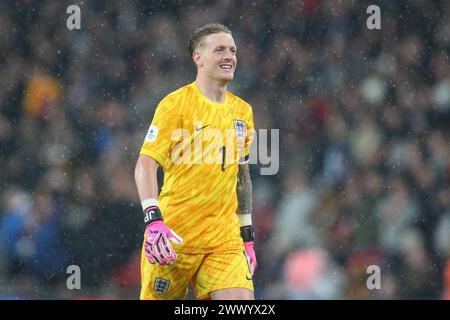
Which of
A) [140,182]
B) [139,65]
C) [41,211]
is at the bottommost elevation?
[41,211]

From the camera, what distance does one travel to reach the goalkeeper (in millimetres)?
5301

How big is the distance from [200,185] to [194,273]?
0.50m

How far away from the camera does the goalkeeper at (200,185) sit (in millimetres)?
5301

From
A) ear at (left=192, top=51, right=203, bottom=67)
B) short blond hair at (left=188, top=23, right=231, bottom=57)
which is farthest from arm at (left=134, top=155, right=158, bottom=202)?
short blond hair at (left=188, top=23, right=231, bottom=57)

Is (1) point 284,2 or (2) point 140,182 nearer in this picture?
(2) point 140,182

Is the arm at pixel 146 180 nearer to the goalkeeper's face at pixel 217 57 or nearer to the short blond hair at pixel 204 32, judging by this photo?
the goalkeeper's face at pixel 217 57

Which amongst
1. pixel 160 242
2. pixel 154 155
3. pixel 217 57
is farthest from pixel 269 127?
pixel 160 242

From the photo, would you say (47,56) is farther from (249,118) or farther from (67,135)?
(249,118)

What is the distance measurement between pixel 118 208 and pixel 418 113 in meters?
3.03

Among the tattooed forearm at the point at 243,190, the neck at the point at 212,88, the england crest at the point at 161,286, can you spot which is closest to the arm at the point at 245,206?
the tattooed forearm at the point at 243,190

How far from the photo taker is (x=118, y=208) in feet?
28.6

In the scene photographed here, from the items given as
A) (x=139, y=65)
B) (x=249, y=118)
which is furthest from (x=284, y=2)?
(x=249, y=118)

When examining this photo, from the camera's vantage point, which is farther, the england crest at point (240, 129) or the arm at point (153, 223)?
the england crest at point (240, 129)

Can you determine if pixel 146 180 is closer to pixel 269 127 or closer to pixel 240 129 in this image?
pixel 240 129
